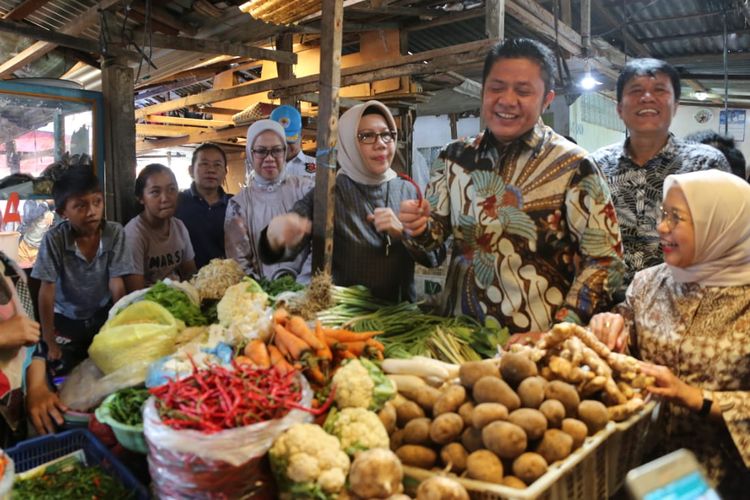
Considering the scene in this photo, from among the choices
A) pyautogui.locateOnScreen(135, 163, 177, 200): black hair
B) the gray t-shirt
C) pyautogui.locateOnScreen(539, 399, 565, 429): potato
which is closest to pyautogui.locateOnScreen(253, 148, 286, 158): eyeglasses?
pyautogui.locateOnScreen(135, 163, 177, 200): black hair

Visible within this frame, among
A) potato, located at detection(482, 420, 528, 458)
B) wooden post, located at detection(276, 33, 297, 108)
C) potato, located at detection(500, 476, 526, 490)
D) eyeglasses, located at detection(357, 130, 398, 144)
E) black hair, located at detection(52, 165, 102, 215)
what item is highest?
wooden post, located at detection(276, 33, 297, 108)

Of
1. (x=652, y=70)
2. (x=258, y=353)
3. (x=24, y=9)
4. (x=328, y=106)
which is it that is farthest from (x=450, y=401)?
(x=24, y=9)

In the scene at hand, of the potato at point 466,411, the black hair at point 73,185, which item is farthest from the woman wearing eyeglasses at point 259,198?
the potato at point 466,411

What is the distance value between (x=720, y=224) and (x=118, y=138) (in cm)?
497

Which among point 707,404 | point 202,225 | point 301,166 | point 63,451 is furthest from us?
point 301,166

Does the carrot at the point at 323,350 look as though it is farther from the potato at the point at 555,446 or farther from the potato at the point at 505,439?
the potato at the point at 555,446

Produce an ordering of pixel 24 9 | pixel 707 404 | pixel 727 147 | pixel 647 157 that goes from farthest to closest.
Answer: pixel 24 9 → pixel 727 147 → pixel 647 157 → pixel 707 404

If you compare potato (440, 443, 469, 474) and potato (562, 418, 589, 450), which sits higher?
potato (562, 418, 589, 450)

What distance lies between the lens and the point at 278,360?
2156mm

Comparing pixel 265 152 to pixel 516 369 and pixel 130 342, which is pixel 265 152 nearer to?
pixel 130 342

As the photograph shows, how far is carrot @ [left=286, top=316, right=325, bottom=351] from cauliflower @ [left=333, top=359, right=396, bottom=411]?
7.9 inches

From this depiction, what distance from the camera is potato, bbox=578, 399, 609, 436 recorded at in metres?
1.89

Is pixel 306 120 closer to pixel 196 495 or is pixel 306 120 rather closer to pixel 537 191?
pixel 537 191

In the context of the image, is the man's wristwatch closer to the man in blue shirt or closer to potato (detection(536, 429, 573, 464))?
potato (detection(536, 429, 573, 464))
